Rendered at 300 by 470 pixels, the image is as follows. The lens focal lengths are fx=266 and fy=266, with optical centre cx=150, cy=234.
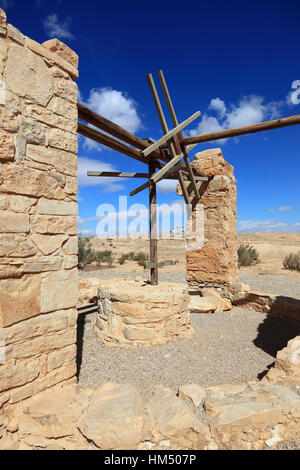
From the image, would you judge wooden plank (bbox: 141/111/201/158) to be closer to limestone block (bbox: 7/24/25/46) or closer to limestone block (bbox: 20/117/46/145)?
limestone block (bbox: 20/117/46/145)

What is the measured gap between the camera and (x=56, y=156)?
2.31 metres

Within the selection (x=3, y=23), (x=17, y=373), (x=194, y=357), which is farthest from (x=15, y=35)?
(x=194, y=357)

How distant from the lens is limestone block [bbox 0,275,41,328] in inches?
76.2

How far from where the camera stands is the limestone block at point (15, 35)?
1978mm

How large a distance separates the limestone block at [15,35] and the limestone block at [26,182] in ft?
3.12

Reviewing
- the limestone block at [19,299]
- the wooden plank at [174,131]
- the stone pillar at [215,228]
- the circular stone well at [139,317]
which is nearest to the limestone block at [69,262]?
the limestone block at [19,299]

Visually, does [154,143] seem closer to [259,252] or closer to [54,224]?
[54,224]

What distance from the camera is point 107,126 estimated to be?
3.69 metres

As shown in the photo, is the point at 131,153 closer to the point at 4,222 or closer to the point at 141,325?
the point at 141,325

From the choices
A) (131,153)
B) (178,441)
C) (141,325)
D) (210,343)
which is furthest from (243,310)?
(178,441)

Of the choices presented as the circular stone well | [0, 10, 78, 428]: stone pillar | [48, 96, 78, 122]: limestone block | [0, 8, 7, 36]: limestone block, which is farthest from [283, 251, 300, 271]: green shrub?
[0, 8, 7, 36]: limestone block

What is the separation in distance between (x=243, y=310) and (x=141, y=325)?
3.04 meters
